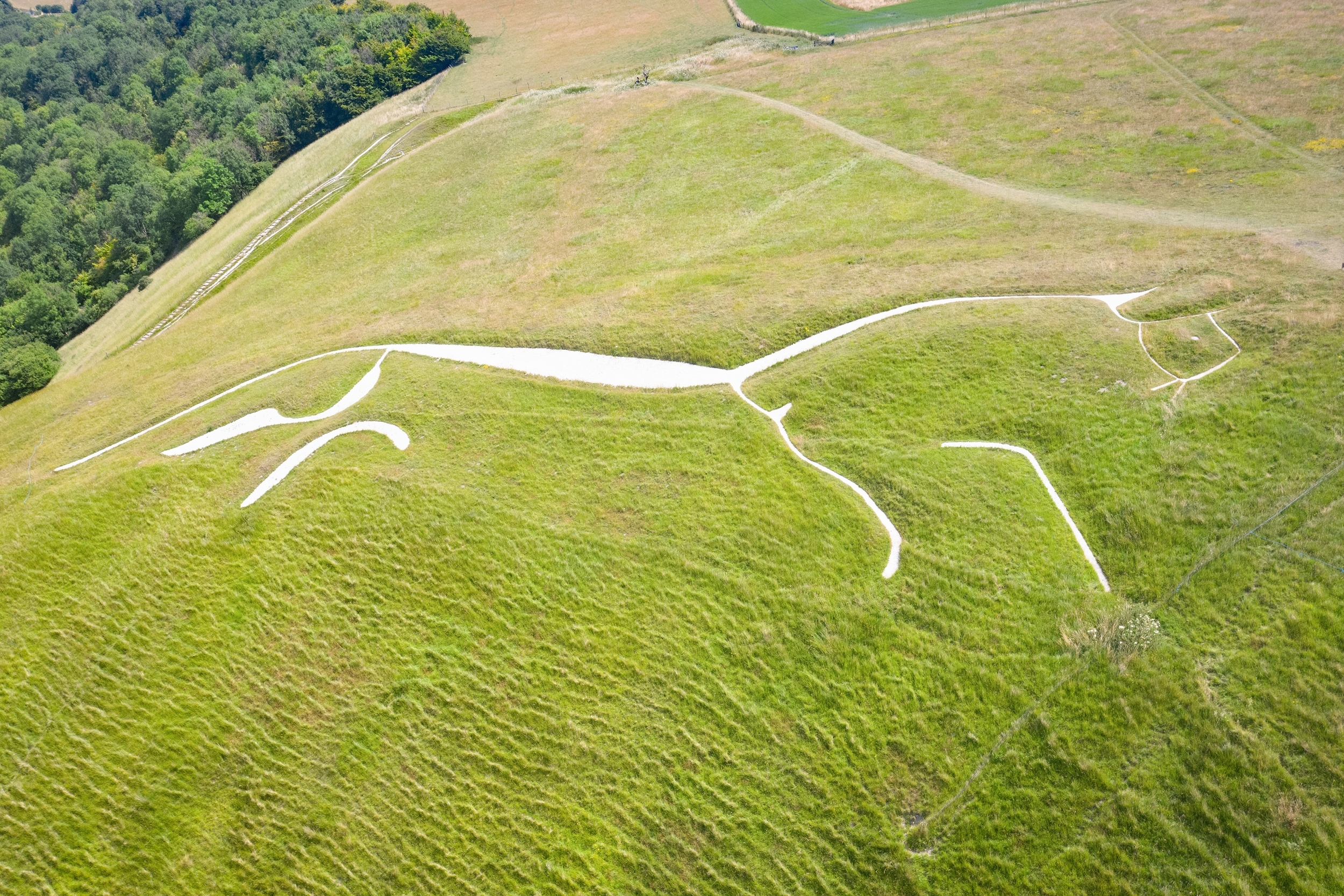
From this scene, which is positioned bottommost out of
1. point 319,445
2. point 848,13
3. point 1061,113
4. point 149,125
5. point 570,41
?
point 1061,113

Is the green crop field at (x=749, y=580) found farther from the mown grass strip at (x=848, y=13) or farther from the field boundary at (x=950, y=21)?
the mown grass strip at (x=848, y=13)

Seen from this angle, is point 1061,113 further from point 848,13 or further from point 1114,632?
point 1114,632

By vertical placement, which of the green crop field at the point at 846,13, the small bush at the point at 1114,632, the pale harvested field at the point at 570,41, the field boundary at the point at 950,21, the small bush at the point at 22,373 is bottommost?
the small bush at the point at 1114,632

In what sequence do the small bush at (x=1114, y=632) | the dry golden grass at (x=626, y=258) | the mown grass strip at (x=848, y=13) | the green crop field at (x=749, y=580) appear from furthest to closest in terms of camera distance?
the mown grass strip at (x=848, y=13) < the dry golden grass at (x=626, y=258) < the small bush at (x=1114, y=632) < the green crop field at (x=749, y=580)

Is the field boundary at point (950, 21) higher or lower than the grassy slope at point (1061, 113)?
higher

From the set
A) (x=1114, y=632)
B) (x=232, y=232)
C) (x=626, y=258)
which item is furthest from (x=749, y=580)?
(x=232, y=232)

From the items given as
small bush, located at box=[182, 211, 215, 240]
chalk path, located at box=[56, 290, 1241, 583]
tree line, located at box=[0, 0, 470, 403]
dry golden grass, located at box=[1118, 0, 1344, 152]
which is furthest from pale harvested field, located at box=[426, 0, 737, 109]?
chalk path, located at box=[56, 290, 1241, 583]

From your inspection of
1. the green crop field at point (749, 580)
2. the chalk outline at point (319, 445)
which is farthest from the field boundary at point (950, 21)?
the chalk outline at point (319, 445)
